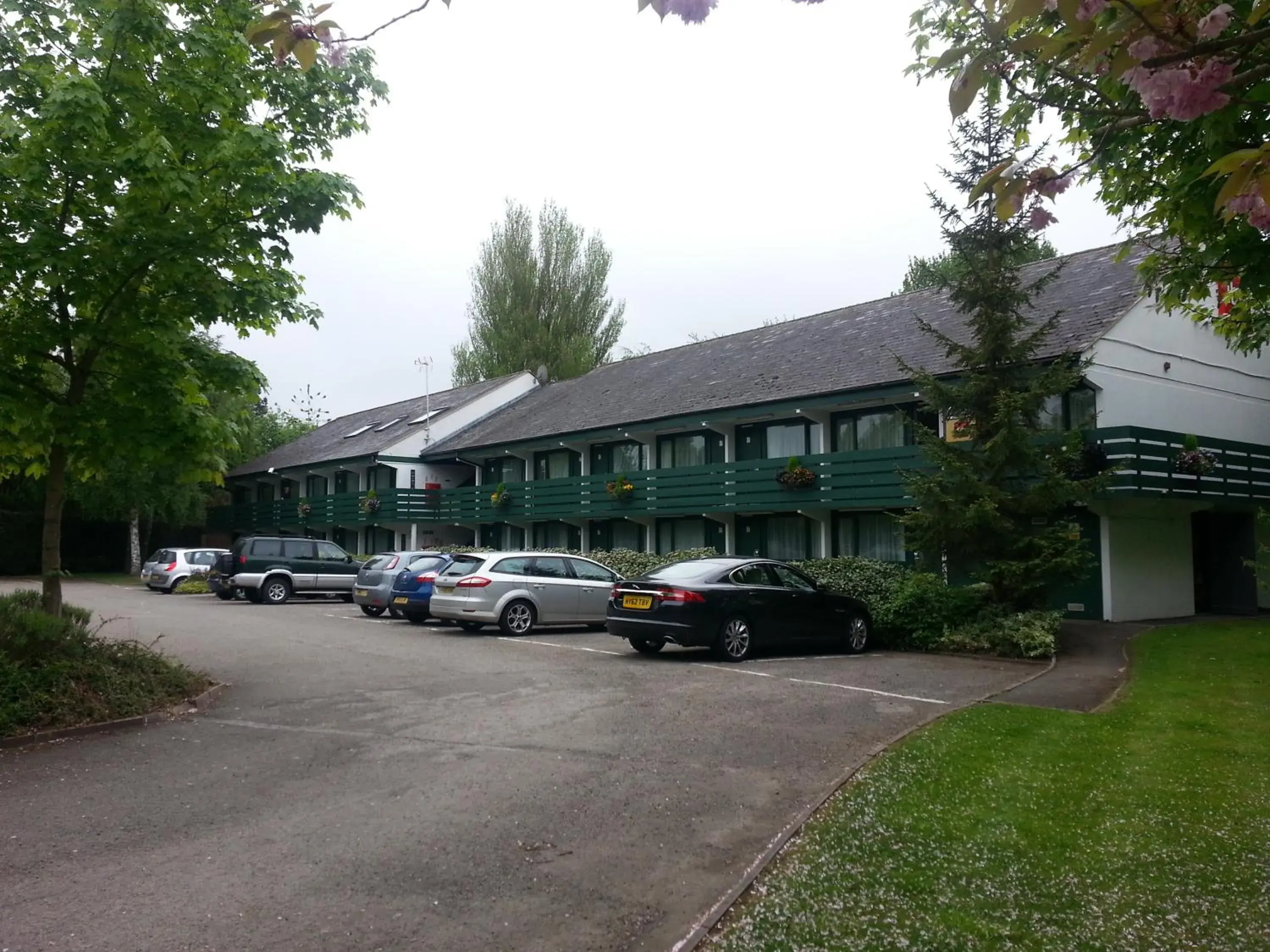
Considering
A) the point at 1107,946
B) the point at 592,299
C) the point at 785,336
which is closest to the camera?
the point at 1107,946

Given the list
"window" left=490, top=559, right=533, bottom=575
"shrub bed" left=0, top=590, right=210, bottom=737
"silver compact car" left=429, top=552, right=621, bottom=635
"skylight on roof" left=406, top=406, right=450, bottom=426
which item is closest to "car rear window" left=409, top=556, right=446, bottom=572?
"silver compact car" left=429, top=552, right=621, bottom=635

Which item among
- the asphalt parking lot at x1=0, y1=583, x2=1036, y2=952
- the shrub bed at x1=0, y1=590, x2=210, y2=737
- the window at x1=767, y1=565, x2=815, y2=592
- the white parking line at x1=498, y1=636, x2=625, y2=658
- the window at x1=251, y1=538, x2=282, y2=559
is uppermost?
the window at x1=251, y1=538, x2=282, y2=559

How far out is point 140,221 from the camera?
10.0 meters

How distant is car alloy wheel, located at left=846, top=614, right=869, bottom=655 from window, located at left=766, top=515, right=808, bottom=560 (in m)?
9.65

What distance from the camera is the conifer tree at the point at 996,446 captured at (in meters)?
15.5

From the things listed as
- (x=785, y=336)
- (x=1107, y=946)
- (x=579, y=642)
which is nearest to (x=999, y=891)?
(x=1107, y=946)

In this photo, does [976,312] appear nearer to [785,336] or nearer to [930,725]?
[930,725]

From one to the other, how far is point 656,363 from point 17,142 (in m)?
27.4

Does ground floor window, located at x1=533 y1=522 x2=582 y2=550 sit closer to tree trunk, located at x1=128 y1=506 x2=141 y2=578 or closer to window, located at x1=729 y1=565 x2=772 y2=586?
window, located at x1=729 y1=565 x2=772 y2=586

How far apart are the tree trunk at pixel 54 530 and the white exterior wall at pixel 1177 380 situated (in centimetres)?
1669

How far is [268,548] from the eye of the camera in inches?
1101

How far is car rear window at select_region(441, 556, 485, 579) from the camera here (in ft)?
60.2

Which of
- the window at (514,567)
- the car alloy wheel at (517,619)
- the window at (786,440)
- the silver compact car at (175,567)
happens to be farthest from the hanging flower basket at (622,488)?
the silver compact car at (175,567)

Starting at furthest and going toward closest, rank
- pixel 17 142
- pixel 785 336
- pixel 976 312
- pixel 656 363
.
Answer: pixel 656 363, pixel 785 336, pixel 976 312, pixel 17 142
